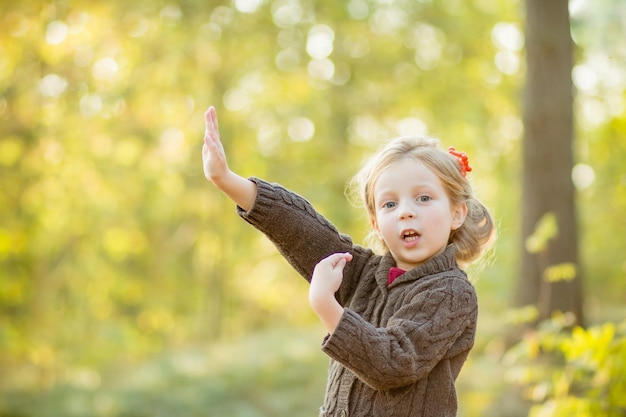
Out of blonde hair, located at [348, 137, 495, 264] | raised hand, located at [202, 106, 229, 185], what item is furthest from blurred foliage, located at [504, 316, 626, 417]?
raised hand, located at [202, 106, 229, 185]

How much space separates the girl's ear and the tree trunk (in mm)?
3967

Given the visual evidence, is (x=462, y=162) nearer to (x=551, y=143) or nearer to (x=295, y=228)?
(x=295, y=228)

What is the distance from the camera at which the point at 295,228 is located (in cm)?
233

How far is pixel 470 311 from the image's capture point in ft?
7.10

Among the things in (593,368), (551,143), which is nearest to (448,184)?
(593,368)

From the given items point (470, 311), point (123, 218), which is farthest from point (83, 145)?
point (470, 311)

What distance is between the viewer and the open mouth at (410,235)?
2.21 m

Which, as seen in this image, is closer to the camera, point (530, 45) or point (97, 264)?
point (530, 45)

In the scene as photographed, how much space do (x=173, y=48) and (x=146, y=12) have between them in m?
0.53

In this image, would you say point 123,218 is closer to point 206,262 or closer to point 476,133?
point 206,262

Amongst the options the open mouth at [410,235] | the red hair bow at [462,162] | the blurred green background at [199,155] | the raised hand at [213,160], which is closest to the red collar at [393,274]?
the open mouth at [410,235]

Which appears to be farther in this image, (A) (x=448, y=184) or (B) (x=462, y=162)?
(B) (x=462, y=162)

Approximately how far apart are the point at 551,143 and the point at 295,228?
171 inches

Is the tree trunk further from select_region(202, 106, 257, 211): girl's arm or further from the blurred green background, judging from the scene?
select_region(202, 106, 257, 211): girl's arm
